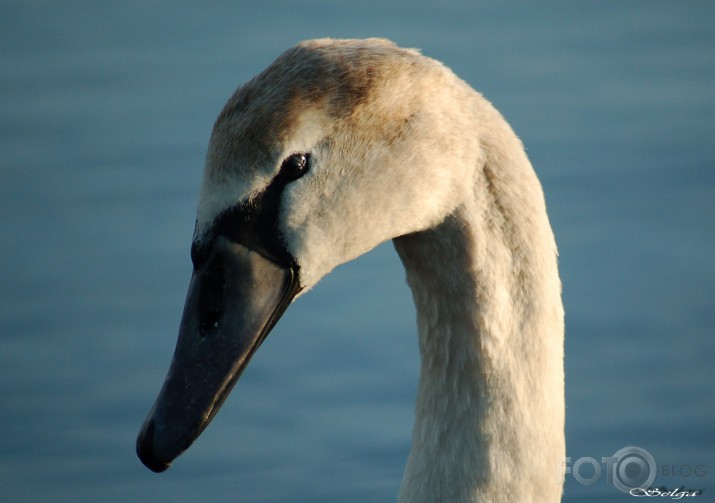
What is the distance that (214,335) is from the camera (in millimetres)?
4113

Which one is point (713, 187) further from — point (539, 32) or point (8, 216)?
point (8, 216)

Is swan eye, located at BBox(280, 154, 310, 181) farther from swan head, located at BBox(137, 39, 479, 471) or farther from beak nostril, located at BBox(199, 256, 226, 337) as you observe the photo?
beak nostril, located at BBox(199, 256, 226, 337)

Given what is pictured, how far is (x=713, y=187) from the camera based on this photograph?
7.94 m

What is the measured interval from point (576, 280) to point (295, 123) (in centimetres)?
380

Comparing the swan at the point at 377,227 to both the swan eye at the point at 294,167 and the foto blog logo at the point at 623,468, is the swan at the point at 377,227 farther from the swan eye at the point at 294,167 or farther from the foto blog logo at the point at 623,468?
the foto blog logo at the point at 623,468

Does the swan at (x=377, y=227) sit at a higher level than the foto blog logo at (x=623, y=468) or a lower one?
higher

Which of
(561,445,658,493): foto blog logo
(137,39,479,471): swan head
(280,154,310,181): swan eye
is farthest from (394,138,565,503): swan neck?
(561,445,658,493): foto blog logo

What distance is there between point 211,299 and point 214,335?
0.33 feet

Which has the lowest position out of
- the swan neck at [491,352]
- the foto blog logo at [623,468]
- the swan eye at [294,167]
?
the foto blog logo at [623,468]

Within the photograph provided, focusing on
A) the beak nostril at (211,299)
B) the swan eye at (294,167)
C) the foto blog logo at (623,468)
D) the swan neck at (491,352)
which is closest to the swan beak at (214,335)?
the beak nostril at (211,299)

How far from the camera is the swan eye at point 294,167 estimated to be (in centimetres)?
404

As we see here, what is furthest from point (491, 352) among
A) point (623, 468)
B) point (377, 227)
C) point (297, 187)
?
point (623, 468)

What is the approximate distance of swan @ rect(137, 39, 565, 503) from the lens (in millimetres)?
4062

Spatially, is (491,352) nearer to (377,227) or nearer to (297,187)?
(377,227)
